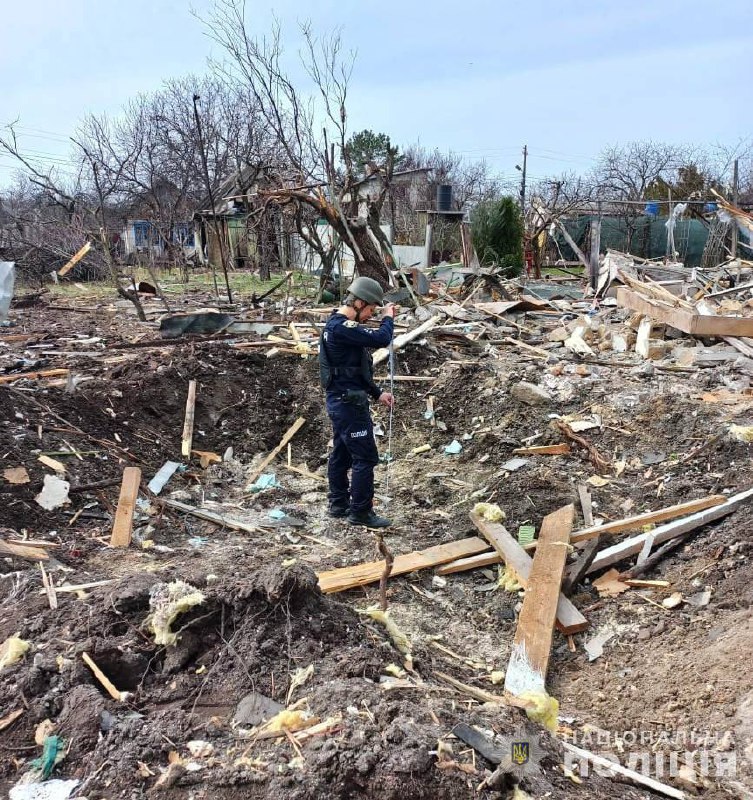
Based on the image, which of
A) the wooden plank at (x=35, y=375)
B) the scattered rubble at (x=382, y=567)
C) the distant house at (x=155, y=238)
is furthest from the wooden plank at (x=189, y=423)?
the distant house at (x=155, y=238)

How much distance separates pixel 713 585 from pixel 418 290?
10.3 meters

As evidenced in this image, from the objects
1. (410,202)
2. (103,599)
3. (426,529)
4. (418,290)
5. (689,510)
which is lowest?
(426,529)

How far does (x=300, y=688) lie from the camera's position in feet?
9.41

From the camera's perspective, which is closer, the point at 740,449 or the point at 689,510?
the point at 689,510

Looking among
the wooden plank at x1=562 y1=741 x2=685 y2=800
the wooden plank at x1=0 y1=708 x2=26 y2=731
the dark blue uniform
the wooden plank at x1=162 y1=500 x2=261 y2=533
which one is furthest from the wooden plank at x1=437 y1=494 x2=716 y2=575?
the wooden plank at x1=0 y1=708 x2=26 y2=731

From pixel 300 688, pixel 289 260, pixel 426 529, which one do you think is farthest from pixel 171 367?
pixel 289 260

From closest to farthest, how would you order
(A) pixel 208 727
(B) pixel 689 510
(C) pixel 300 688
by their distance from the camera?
1. (A) pixel 208 727
2. (C) pixel 300 688
3. (B) pixel 689 510

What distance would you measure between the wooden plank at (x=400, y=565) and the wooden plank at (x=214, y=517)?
45.2 inches

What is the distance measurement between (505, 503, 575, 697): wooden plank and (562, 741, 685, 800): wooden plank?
2.21 feet

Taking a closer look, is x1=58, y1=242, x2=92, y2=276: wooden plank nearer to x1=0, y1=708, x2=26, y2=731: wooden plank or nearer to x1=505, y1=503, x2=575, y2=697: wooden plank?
x1=505, y1=503, x2=575, y2=697: wooden plank

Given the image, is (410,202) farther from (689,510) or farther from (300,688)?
(300,688)

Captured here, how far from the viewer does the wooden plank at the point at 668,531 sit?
184 inches

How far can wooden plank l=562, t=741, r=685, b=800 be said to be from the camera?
267cm

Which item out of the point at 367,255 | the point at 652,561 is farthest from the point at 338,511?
the point at 367,255
